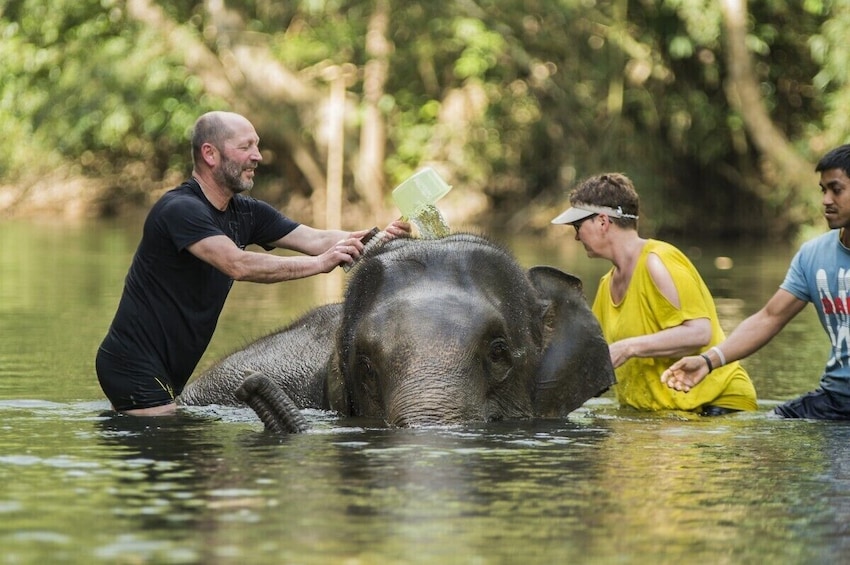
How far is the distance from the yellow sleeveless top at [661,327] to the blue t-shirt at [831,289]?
0.54 meters

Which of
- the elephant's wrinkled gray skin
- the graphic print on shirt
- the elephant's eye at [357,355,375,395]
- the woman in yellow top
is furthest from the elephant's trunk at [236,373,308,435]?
the graphic print on shirt

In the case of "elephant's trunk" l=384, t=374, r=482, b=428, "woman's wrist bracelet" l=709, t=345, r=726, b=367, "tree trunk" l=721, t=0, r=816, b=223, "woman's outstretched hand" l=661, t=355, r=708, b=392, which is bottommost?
"elephant's trunk" l=384, t=374, r=482, b=428

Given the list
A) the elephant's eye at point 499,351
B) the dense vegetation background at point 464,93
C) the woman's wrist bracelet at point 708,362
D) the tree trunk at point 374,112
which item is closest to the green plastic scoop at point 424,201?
the elephant's eye at point 499,351

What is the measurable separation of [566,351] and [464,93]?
1217 inches

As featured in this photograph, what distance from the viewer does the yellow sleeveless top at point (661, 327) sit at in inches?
379

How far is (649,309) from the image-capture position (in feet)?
31.9

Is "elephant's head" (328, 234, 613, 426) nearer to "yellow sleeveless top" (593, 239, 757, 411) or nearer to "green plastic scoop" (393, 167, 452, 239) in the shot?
"green plastic scoop" (393, 167, 452, 239)

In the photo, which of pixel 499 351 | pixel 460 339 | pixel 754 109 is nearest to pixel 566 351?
pixel 499 351

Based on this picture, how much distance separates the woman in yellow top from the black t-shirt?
2022 millimetres

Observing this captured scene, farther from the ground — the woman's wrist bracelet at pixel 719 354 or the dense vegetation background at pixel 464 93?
the dense vegetation background at pixel 464 93

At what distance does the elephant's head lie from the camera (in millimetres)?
8070

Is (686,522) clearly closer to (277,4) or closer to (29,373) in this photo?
(29,373)

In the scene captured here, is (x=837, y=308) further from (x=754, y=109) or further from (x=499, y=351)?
(x=754, y=109)

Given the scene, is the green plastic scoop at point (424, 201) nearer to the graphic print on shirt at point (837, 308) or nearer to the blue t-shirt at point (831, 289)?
the blue t-shirt at point (831, 289)
